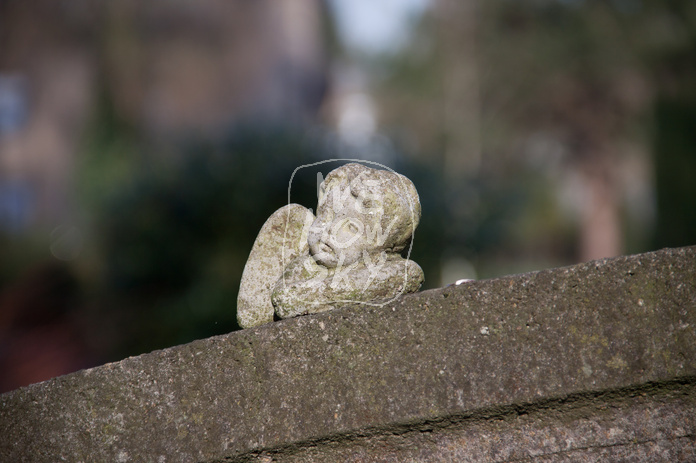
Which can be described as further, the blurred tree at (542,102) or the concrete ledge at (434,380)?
the blurred tree at (542,102)

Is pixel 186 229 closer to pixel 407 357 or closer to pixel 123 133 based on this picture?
pixel 123 133

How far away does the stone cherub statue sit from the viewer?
9.29 feet

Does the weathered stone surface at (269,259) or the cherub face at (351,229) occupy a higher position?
the cherub face at (351,229)

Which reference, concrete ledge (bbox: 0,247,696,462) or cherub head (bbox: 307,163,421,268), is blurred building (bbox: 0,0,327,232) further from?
concrete ledge (bbox: 0,247,696,462)

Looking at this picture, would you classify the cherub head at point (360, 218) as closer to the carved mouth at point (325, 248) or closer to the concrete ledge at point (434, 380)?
the carved mouth at point (325, 248)

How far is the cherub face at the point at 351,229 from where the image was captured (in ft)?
9.51

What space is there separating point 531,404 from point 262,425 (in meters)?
1.02

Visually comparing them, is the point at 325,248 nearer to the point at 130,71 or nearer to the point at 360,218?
the point at 360,218

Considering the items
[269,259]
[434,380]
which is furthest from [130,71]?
[434,380]

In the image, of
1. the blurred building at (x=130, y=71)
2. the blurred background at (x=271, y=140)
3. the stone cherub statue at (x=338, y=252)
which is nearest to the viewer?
the stone cherub statue at (x=338, y=252)

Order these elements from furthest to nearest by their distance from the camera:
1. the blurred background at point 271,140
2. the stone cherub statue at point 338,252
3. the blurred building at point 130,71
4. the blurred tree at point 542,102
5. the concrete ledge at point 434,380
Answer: the blurred tree at point 542,102
the blurred building at point 130,71
the blurred background at point 271,140
the stone cherub statue at point 338,252
the concrete ledge at point 434,380

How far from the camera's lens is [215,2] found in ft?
49.0

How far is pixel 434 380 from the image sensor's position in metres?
2.64

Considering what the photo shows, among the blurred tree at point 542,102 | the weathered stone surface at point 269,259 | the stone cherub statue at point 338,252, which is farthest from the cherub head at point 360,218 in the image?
the blurred tree at point 542,102
